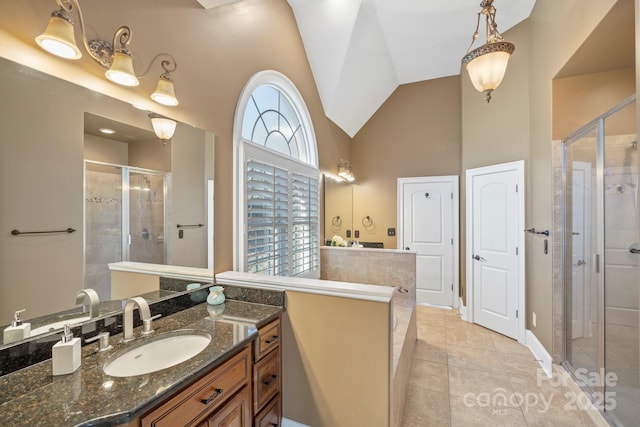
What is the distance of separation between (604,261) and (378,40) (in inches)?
135

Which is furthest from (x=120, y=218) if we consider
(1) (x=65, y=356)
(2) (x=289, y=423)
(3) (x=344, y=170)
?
(3) (x=344, y=170)

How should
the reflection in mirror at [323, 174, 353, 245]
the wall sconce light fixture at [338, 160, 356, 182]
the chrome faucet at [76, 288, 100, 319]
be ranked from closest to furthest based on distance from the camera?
the chrome faucet at [76, 288, 100, 319]
the reflection in mirror at [323, 174, 353, 245]
the wall sconce light fixture at [338, 160, 356, 182]

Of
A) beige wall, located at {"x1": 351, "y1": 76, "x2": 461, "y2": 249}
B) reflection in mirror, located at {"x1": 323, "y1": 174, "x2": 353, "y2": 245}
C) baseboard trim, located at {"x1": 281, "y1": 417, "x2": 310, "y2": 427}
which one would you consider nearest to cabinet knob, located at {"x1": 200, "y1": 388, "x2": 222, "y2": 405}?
baseboard trim, located at {"x1": 281, "y1": 417, "x2": 310, "y2": 427}

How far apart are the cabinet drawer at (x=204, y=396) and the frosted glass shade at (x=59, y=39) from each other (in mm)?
1429

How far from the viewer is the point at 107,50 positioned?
1322 mm

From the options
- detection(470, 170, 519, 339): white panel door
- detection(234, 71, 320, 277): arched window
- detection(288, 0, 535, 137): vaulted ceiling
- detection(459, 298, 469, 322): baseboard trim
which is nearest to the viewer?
detection(234, 71, 320, 277): arched window

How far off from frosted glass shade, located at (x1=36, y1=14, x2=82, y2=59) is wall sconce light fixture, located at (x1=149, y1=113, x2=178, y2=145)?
1.53 ft

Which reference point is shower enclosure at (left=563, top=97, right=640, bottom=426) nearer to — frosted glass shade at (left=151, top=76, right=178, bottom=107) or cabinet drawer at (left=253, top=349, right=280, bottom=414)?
cabinet drawer at (left=253, top=349, right=280, bottom=414)

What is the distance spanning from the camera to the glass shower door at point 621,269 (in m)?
1.71

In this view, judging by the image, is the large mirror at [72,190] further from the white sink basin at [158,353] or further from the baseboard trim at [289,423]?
the baseboard trim at [289,423]

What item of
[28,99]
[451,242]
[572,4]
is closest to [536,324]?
[451,242]

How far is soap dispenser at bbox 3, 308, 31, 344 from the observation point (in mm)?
1024

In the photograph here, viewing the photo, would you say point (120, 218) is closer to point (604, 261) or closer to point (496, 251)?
point (604, 261)

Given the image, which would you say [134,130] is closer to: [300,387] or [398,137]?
[300,387]
